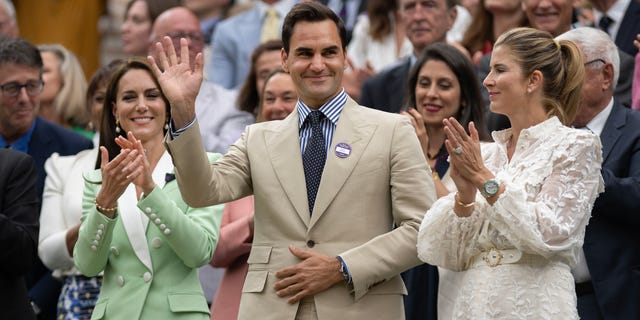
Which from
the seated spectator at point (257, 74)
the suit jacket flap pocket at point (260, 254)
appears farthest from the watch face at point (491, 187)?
the seated spectator at point (257, 74)

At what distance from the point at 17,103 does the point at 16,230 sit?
185 centimetres

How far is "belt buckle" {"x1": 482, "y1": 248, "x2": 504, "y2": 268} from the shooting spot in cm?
489

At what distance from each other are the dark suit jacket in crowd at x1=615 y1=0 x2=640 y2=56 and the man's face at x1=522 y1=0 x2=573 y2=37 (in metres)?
0.40

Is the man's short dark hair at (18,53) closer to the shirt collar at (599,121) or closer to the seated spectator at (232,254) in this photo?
the seated spectator at (232,254)

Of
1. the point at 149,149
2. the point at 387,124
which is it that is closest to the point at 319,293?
the point at 387,124

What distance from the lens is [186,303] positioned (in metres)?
5.51

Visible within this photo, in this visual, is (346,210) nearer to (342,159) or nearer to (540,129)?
(342,159)

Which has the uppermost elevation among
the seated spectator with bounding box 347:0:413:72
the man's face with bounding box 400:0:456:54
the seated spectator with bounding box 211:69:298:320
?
the man's face with bounding box 400:0:456:54

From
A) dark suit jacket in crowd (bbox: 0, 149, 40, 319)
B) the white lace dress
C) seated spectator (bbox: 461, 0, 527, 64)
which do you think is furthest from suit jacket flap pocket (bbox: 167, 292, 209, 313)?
seated spectator (bbox: 461, 0, 527, 64)

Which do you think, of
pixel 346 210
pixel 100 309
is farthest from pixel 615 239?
pixel 100 309

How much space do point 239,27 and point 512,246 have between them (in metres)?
5.33

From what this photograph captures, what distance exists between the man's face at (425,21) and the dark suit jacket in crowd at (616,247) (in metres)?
2.31

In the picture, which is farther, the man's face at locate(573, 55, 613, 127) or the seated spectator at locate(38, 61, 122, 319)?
the seated spectator at locate(38, 61, 122, 319)

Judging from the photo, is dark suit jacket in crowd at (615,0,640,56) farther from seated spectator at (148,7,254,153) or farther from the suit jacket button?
the suit jacket button
